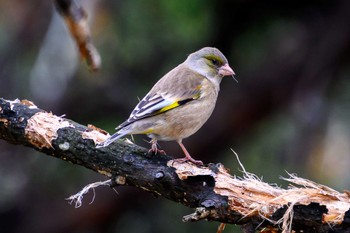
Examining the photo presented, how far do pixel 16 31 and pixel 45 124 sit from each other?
460 cm

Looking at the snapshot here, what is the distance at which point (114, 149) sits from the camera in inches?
189

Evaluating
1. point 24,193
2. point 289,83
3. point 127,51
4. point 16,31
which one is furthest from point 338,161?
point 16,31

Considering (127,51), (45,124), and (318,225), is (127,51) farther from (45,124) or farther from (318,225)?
(318,225)

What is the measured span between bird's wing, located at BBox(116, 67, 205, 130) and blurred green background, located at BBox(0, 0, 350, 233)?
7.06 feet

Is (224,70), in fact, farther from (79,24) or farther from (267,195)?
(79,24)

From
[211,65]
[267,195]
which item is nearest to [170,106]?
[211,65]

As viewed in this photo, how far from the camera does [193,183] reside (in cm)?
456

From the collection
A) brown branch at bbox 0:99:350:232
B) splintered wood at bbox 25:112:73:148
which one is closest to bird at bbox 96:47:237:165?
brown branch at bbox 0:99:350:232

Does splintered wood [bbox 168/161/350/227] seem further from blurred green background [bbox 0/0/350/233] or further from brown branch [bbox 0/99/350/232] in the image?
blurred green background [bbox 0/0/350/233]

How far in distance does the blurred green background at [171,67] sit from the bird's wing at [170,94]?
2.15m

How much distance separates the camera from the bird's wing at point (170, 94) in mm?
5465

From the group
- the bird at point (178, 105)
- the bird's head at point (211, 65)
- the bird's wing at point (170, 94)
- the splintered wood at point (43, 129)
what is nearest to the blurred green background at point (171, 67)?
the bird's head at point (211, 65)

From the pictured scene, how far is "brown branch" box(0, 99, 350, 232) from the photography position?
14.1 ft

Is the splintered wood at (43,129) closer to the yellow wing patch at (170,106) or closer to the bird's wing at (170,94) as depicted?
the bird's wing at (170,94)
